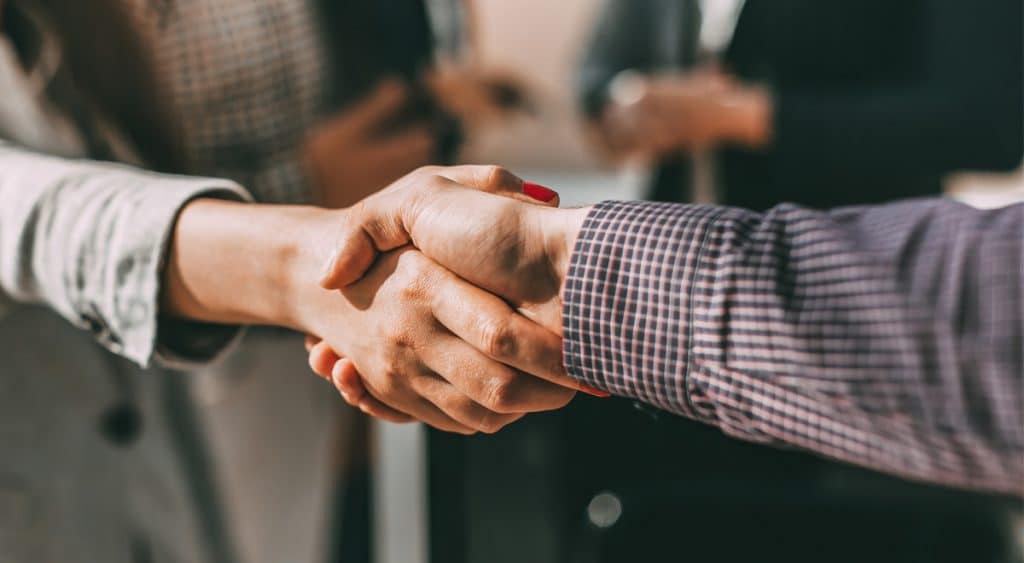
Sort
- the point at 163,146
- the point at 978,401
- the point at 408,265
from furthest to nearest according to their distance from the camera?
the point at 163,146
the point at 408,265
the point at 978,401

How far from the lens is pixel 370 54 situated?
2.33 feet

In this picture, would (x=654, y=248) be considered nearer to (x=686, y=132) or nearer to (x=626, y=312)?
(x=626, y=312)

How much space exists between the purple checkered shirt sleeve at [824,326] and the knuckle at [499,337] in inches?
1.0

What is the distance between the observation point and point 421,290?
378 mm

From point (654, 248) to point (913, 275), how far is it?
0.09 meters

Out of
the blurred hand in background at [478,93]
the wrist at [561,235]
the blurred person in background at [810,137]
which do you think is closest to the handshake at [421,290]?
the wrist at [561,235]

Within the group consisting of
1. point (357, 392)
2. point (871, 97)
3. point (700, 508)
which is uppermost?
point (871, 97)

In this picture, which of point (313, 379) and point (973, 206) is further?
point (313, 379)

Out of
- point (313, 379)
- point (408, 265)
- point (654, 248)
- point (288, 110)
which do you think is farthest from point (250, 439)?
point (654, 248)

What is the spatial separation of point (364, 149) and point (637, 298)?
0.33 metres

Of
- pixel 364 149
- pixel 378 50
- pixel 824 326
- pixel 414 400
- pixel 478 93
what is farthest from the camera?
pixel 478 93

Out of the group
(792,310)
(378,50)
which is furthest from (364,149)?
(792,310)

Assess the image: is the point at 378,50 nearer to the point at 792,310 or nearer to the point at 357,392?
the point at 357,392

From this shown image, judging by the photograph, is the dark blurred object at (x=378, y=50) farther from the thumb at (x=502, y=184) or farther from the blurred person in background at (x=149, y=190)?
the thumb at (x=502, y=184)
